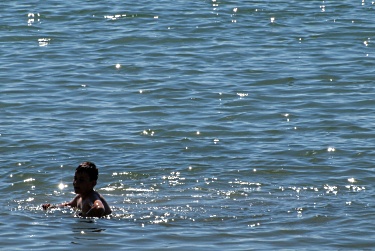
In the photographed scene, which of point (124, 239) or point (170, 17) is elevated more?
point (170, 17)

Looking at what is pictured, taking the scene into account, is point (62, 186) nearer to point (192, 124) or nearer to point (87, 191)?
point (87, 191)

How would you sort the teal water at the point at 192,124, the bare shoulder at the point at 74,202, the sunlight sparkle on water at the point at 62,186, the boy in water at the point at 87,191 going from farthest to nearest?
1. the sunlight sparkle on water at the point at 62,186
2. the bare shoulder at the point at 74,202
3. the boy in water at the point at 87,191
4. the teal water at the point at 192,124

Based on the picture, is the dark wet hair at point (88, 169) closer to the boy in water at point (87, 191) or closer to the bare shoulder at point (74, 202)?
the boy in water at point (87, 191)

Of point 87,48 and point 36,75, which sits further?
point 87,48

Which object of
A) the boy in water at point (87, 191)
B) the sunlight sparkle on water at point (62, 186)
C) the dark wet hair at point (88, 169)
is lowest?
the sunlight sparkle on water at point (62, 186)

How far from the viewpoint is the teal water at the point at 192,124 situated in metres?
11.0

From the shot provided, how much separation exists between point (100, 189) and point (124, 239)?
2.22 m

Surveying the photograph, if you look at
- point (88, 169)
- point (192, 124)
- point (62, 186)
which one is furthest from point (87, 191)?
point (192, 124)

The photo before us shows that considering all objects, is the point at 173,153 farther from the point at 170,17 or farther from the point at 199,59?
the point at 170,17

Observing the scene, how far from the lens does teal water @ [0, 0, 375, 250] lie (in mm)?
10961

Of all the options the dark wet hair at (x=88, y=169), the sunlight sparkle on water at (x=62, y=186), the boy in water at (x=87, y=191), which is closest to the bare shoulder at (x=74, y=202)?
the boy in water at (x=87, y=191)

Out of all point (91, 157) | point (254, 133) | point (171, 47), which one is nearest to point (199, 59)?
point (171, 47)

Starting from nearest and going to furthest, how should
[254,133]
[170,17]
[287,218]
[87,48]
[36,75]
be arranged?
1. [287,218]
2. [254,133]
3. [36,75]
4. [87,48]
5. [170,17]

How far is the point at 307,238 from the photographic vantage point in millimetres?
10438
